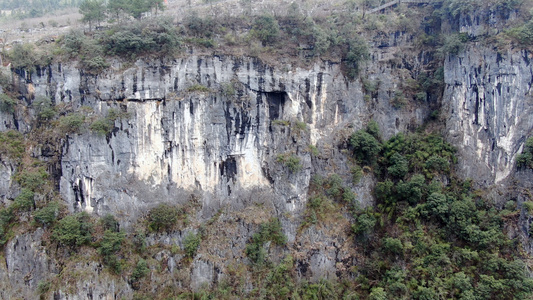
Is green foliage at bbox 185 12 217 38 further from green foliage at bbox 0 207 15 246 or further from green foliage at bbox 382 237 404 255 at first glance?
green foliage at bbox 382 237 404 255

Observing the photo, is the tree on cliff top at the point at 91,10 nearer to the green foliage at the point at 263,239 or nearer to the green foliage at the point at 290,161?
the green foliage at the point at 290,161

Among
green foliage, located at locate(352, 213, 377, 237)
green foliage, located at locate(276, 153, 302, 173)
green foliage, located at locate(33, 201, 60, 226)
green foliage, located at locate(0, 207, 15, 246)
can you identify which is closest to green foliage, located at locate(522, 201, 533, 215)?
green foliage, located at locate(352, 213, 377, 237)

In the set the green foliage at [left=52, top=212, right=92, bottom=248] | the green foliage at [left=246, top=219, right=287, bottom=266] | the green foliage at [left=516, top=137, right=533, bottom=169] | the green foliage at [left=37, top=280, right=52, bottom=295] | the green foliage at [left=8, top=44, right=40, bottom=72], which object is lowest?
the green foliage at [left=37, top=280, right=52, bottom=295]

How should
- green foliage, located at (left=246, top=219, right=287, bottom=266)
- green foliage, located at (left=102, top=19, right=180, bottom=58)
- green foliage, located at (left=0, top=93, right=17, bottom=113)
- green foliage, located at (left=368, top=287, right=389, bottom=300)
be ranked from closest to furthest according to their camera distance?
green foliage, located at (left=368, top=287, right=389, bottom=300)
green foliage, located at (left=0, top=93, right=17, bottom=113)
green foliage, located at (left=102, top=19, right=180, bottom=58)
green foliage, located at (left=246, top=219, right=287, bottom=266)

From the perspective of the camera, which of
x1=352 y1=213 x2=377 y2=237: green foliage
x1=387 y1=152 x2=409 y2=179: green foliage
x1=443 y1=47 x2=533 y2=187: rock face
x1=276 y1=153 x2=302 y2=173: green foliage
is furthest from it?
x1=387 y1=152 x2=409 y2=179: green foliage

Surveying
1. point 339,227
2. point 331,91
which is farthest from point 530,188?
point 331,91
